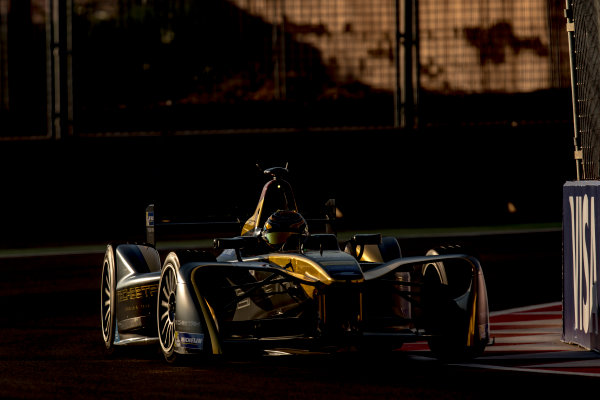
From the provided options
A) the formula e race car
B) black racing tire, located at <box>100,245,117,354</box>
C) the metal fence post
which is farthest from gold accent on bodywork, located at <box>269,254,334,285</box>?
the metal fence post

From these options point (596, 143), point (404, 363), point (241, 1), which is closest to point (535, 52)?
point (241, 1)

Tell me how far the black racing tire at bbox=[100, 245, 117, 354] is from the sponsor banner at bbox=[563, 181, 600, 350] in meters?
3.66

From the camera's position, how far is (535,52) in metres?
22.6

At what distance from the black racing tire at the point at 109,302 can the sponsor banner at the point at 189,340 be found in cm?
176

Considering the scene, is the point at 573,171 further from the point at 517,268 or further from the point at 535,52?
the point at 517,268

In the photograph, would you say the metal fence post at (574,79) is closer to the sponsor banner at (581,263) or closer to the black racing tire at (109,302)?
the sponsor banner at (581,263)

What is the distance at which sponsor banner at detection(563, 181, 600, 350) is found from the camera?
33.6 ft

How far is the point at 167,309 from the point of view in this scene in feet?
32.5

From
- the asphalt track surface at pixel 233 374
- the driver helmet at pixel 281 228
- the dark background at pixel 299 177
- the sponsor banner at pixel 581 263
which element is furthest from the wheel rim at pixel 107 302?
the dark background at pixel 299 177

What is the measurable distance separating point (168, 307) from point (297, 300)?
958 millimetres

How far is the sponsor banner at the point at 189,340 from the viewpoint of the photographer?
29.8 ft

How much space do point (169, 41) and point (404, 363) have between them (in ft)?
41.5

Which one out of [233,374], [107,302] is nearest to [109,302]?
[107,302]

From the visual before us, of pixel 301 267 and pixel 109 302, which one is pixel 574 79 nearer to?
pixel 301 267
